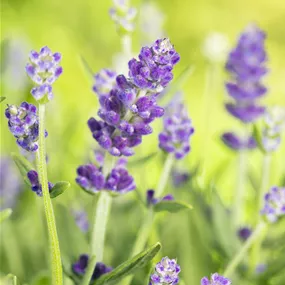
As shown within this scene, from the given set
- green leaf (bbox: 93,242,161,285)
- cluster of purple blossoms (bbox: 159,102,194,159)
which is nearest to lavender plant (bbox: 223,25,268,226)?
cluster of purple blossoms (bbox: 159,102,194,159)

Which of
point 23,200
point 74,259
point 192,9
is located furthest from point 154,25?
point 192,9

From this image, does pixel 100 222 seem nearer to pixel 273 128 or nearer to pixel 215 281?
pixel 215 281

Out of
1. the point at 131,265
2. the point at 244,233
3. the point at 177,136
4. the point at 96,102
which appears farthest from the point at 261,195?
the point at 96,102

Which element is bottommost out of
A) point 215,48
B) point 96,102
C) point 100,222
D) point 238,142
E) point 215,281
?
point 215,281

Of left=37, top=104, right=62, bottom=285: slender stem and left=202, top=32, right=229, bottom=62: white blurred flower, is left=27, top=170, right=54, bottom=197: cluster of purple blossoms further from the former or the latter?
left=202, top=32, right=229, bottom=62: white blurred flower

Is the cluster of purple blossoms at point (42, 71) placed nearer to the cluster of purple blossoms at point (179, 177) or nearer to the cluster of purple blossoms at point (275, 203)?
the cluster of purple blossoms at point (275, 203)

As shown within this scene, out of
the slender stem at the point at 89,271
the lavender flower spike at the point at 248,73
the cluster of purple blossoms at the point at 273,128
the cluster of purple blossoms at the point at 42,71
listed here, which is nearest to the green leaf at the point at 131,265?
the slender stem at the point at 89,271
